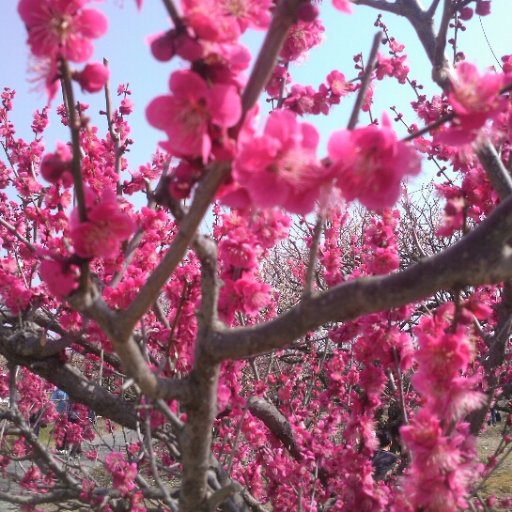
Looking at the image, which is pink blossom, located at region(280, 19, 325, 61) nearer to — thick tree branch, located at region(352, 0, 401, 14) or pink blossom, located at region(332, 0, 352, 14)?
pink blossom, located at region(332, 0, 352, 14)

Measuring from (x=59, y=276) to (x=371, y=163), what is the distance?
2.38 ft

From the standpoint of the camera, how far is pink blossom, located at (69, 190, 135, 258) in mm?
1215

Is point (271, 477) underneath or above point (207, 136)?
above

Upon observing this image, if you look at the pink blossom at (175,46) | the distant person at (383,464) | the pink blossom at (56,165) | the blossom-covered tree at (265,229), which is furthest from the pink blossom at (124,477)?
the pink blossom at (175,46)

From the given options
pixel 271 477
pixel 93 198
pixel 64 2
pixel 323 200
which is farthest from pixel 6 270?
pixel 323 200

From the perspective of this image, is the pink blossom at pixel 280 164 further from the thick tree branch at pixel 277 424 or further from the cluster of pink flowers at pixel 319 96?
the thick tree branch at pixel 277 424

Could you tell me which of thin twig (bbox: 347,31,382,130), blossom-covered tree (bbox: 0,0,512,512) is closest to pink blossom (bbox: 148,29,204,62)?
blossom-covered tree (bbox: 0,0,512,512)

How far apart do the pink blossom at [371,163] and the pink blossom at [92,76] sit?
55cm

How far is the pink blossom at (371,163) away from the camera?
103cm

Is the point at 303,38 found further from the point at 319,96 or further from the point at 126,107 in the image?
the point at 126,107

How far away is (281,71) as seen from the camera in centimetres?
208

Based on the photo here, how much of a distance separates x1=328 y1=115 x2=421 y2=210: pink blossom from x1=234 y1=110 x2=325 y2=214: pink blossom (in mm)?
45

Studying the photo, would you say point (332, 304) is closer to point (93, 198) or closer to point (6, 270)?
point (93, 198)

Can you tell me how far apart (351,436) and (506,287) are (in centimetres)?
136
